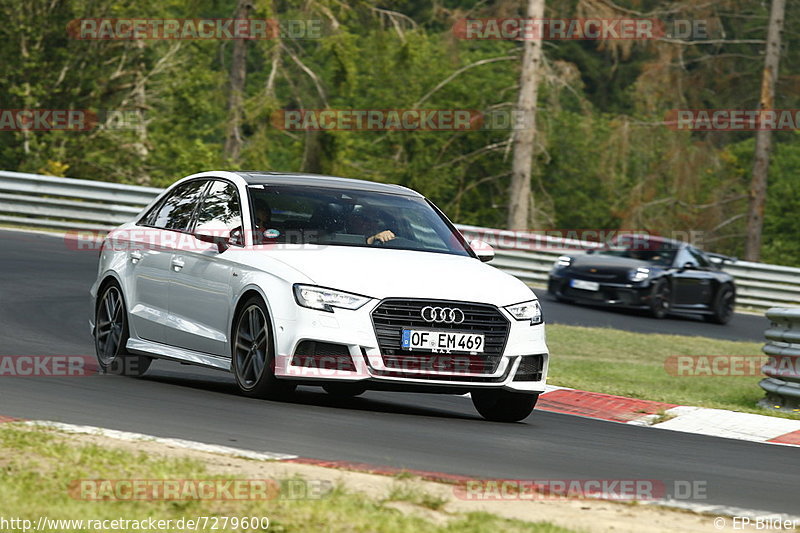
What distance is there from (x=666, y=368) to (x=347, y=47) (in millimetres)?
19245

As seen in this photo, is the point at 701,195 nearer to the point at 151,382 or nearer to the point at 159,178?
the point at 159,178

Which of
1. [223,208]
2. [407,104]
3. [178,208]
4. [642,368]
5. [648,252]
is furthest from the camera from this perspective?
[407,104]

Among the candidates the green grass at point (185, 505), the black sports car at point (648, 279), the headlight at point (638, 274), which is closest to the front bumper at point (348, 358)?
the green grass at point (185, 505)

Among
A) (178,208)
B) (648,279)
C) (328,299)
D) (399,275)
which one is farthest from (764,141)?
(328,299)

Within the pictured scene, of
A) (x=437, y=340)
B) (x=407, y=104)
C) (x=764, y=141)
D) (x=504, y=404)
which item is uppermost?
(x=407, y=104)

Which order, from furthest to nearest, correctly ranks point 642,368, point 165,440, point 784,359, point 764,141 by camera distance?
point 764,141
point 642,368
point 784,359
point 165,440

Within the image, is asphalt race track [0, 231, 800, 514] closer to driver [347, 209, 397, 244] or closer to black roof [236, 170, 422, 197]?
driver [347, 209, 397, 244]

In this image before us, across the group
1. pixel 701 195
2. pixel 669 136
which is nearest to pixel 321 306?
pixel 669 136

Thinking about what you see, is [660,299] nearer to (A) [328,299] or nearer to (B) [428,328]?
(B) [428,328]

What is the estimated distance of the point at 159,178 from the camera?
110ft

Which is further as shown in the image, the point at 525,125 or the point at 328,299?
the point at 525,125

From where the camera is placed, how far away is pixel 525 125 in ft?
106

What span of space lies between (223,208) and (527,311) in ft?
7.86

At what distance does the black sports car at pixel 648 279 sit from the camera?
2362cm
